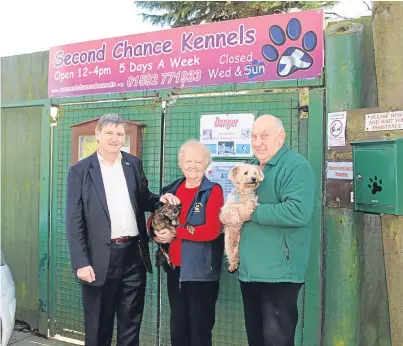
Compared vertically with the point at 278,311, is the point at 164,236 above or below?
above

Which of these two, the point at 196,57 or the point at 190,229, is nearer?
the point at 190,229

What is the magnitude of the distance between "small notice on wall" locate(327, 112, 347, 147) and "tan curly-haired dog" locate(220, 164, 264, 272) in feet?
3.09

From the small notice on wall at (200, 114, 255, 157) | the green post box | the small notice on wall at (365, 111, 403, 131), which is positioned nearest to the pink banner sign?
the small notice on wall at (200, 114, 255, 157)

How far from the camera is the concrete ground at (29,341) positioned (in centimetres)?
525

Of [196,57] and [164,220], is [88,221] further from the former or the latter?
[196,57]

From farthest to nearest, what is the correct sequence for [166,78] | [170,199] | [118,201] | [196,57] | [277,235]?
[166,78]
[196,57]
[118,201]
[170,199]
[277,235]

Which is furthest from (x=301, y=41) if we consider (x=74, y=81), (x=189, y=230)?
(x=74, y=81)

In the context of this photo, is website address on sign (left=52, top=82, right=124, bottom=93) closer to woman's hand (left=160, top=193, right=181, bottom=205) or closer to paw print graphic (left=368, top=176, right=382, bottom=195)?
woman's hand (left=160, top=193, right=181, bottom=205)

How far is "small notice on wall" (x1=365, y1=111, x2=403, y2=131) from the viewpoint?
2952mm

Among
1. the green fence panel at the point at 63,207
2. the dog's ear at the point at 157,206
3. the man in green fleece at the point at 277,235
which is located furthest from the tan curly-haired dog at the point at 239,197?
the green fence panel at the point at 63,207

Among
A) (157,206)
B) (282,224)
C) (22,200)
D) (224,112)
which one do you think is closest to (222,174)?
(224,112)

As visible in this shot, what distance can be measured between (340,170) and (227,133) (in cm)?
109

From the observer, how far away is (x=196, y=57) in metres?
4.54

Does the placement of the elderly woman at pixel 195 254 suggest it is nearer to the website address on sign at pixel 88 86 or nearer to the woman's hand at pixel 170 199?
the woman's hand at pixel 170 199
